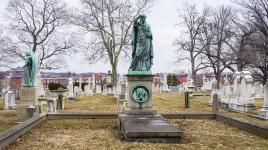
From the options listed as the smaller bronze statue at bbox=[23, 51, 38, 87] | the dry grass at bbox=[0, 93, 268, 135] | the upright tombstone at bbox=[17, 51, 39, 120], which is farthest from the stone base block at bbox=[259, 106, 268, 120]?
the smaller bronze statue at bbox=[23, 51, 38, 87]

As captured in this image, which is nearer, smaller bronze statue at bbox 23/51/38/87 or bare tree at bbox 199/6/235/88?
smaller bronze statue at bbox 23/51/38/87

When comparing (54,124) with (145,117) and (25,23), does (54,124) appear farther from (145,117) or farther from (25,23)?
(25,23)

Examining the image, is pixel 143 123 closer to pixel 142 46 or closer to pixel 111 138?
pixel 111 138

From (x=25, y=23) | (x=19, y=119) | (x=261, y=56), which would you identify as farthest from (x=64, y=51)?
(x=19, y=119)

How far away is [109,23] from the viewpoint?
4306cm

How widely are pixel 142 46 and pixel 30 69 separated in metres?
5.81

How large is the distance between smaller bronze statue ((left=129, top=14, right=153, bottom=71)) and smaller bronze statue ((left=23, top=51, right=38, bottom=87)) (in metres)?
5.25

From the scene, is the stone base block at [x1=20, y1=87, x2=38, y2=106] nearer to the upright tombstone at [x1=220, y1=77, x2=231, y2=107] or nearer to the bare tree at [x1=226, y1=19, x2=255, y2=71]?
the upright tombstone at [x1=220, y1=77, x2=231, y2=107]

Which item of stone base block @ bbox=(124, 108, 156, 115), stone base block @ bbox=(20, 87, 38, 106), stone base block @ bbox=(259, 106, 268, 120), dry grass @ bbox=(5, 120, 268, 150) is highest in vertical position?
stone base block @ bbox=(20, 87, 38, 106)

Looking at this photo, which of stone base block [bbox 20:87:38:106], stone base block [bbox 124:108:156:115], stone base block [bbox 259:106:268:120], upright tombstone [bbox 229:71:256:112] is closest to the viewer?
stone base block [bbox 124:108:156:115]

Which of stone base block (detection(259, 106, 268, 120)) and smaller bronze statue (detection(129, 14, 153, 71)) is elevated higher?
smaller bronze statue (detection(129, 14, 153, 71))

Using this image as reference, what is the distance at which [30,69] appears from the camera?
16328 millimetres

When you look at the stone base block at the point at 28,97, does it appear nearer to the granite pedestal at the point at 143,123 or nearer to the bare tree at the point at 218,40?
the granite pedestal at the point at 143,123

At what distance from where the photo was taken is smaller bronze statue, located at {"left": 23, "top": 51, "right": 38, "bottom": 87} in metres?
16.1
